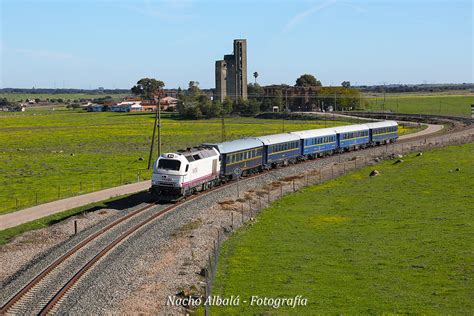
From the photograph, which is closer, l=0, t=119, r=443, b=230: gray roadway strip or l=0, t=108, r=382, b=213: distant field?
l=0, t=119, r=443, b=230: gray roadway strip

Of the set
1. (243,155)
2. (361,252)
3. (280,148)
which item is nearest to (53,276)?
(361,252)

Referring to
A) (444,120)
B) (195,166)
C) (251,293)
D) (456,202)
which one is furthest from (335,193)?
(444,120)

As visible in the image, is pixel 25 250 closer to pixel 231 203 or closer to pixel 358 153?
pixel 231 203

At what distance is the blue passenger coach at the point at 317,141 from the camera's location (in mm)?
71250

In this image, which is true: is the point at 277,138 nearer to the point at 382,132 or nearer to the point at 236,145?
the point at 236,145

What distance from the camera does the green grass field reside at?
2619 cm

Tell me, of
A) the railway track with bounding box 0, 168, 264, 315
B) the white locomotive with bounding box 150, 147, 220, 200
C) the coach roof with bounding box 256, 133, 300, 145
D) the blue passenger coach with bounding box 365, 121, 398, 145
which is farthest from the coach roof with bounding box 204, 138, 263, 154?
the blue passenger coach with bounding box 365, 121, 398, 145

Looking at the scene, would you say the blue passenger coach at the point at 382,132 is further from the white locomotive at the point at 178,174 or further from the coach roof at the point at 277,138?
the white locomotive at the point at 178,174

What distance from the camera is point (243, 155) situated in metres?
55.2

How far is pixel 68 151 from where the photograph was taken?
98.8m

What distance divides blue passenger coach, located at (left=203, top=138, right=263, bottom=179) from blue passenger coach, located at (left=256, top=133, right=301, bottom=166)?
4.28ft

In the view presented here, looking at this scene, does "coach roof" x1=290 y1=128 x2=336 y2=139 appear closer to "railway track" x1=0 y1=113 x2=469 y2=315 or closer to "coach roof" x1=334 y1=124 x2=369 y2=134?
"coach roof" x1=334 y1=124 x2=369 y2=134

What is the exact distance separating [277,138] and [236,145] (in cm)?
1105

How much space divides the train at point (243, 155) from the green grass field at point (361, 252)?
612 cm
